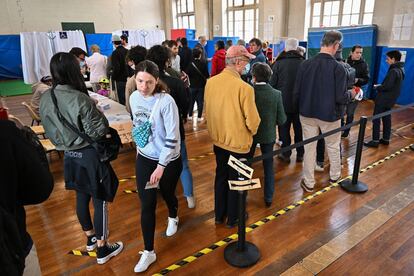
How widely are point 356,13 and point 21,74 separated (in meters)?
12.1

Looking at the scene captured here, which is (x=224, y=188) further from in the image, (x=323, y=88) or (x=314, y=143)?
(x=323, y=88)

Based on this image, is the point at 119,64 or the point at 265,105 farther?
the point at 119,64

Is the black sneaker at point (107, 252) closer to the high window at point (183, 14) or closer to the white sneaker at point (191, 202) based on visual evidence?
the white sneaker at point (191, 202)

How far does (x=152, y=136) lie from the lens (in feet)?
6.34

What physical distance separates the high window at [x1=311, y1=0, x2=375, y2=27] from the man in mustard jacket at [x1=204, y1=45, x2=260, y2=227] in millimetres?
7814

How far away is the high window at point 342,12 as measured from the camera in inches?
325

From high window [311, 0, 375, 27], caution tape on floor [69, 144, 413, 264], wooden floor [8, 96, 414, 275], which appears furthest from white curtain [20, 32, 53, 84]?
caution tape on floor [69, 144, 413, 264]

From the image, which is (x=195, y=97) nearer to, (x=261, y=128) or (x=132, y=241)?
(x=261, y=128)

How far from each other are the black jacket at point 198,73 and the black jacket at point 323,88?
250 cm

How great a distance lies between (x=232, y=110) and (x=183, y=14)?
14234 mm

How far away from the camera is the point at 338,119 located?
2.99m

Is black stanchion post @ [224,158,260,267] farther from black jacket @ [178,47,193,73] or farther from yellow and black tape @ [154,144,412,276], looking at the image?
black jacket @ [178,47,193,73]

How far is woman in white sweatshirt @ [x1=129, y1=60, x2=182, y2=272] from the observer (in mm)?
1853

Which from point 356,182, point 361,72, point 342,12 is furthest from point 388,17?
point 356,182
